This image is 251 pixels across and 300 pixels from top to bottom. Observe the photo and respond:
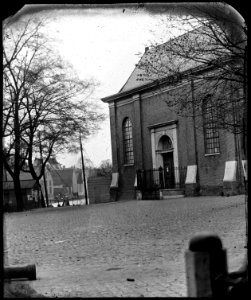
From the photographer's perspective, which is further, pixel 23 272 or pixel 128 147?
pixel 128 147

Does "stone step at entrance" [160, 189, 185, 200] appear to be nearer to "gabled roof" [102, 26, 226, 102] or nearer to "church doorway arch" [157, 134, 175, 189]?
"church doorway arch" [157, 134, 175, 189]

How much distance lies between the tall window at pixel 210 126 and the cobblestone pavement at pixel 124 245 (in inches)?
86.7

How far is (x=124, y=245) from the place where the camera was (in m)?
10.4

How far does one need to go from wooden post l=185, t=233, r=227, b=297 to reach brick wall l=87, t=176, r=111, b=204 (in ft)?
27.8

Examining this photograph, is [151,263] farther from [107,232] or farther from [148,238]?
[107,232]

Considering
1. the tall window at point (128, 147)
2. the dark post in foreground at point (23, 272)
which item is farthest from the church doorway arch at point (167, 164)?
the dark post in foreground at point (23, 272)

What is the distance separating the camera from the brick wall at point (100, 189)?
1247cm

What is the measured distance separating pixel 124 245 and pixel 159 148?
3.96 metres

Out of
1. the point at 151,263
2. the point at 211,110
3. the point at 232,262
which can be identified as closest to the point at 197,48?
the point at 211,110

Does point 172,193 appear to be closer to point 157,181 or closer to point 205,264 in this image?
point 157,181

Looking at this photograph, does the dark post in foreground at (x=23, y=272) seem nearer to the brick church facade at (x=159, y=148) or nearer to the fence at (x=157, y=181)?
the brick church facade at (x=159, y=148)

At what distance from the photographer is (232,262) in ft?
21.4

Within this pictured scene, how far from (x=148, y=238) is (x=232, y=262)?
15.4 ft

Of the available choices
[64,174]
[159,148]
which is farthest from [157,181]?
[64,174]
